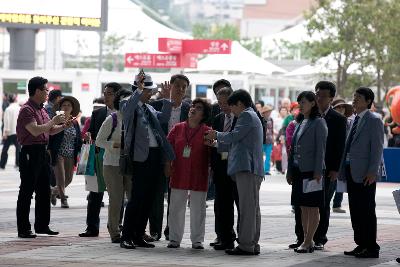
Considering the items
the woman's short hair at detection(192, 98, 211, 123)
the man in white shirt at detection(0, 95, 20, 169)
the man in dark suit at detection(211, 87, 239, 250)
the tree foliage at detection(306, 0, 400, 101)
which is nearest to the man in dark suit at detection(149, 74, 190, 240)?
the man in dark suit at detection(211, 87, 239, 250)

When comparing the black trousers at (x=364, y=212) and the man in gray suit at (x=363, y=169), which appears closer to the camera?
the man in gray suit at (x=363, y=169)

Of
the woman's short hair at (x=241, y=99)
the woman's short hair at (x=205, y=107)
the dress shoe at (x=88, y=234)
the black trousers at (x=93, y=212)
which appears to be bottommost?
the dress shoe at (x=88, y=234)

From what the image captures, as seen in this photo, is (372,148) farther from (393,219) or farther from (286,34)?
(286,34)

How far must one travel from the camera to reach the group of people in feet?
47.0

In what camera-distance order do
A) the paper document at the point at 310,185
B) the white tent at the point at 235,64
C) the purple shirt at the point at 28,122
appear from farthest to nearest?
the white tent at the point at 235,64 → the purple shirt at the point at 28,122 → the paper document at the point at 310,185

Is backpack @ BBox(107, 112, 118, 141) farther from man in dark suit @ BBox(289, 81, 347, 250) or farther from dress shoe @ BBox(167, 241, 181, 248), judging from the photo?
man in dark suit @ BBox(289, 81, 347, 250)

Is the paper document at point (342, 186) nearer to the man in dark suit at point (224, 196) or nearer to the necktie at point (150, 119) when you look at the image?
the man in dark suit at point (224, 196)

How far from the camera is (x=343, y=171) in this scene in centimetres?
1468

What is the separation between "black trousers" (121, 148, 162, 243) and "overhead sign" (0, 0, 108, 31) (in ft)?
65.7

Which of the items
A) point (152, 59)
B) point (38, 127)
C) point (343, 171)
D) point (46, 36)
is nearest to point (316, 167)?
point (343, 171)

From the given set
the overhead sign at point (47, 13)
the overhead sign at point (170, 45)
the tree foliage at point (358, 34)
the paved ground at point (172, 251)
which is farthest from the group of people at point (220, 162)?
the tree foliage at point (358, 34)

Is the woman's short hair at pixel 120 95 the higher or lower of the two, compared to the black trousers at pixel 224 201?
higher

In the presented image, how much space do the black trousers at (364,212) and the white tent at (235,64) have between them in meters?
30.2

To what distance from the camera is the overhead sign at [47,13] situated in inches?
1358
